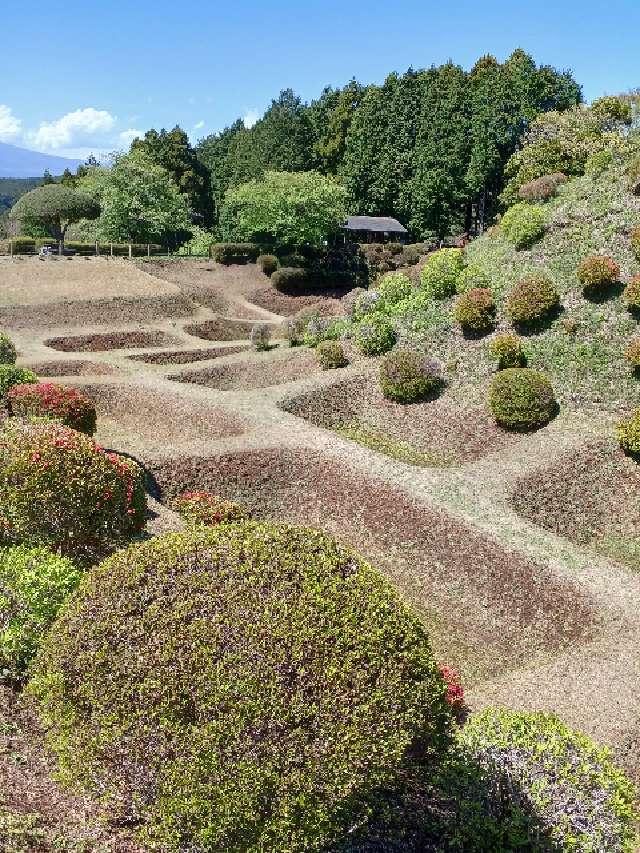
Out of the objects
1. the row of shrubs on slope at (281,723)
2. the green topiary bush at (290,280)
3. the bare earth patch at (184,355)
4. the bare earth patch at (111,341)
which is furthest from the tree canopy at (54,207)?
the row of shrubs on slope at (281,723)

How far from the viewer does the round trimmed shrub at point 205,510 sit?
15922mm

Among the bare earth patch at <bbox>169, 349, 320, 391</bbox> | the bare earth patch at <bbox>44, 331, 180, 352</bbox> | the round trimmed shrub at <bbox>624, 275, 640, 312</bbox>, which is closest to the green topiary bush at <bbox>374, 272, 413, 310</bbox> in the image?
the bare earth patch at <bbox>169, 349, 320, 391</bbox>

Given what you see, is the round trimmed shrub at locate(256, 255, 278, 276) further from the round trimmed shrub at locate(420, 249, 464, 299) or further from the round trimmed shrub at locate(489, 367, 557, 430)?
the round trimmed shrub at locate(489, 367, 557, 430)

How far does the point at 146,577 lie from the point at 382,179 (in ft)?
196

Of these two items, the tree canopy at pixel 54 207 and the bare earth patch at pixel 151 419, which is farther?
the tree canopy at pixel 54 207

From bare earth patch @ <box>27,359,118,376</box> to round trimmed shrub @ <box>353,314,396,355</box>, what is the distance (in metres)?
10.7

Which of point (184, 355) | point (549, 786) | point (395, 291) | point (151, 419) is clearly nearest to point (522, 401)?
point (395, 291)

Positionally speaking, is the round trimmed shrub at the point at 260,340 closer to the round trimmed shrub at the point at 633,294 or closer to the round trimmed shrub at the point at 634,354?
the round trimmed shrub at the point at 633,294

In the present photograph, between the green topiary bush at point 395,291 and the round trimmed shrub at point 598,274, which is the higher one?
the round trimmed shrub at point 598,274

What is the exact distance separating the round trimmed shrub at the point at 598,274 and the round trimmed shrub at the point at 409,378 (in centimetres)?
629

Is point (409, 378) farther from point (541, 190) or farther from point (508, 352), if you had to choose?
point (541, 190)

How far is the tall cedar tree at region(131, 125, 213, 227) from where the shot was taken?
70.0m

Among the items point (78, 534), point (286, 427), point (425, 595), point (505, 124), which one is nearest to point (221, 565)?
point (78, 534)

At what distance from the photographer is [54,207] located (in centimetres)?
4772
